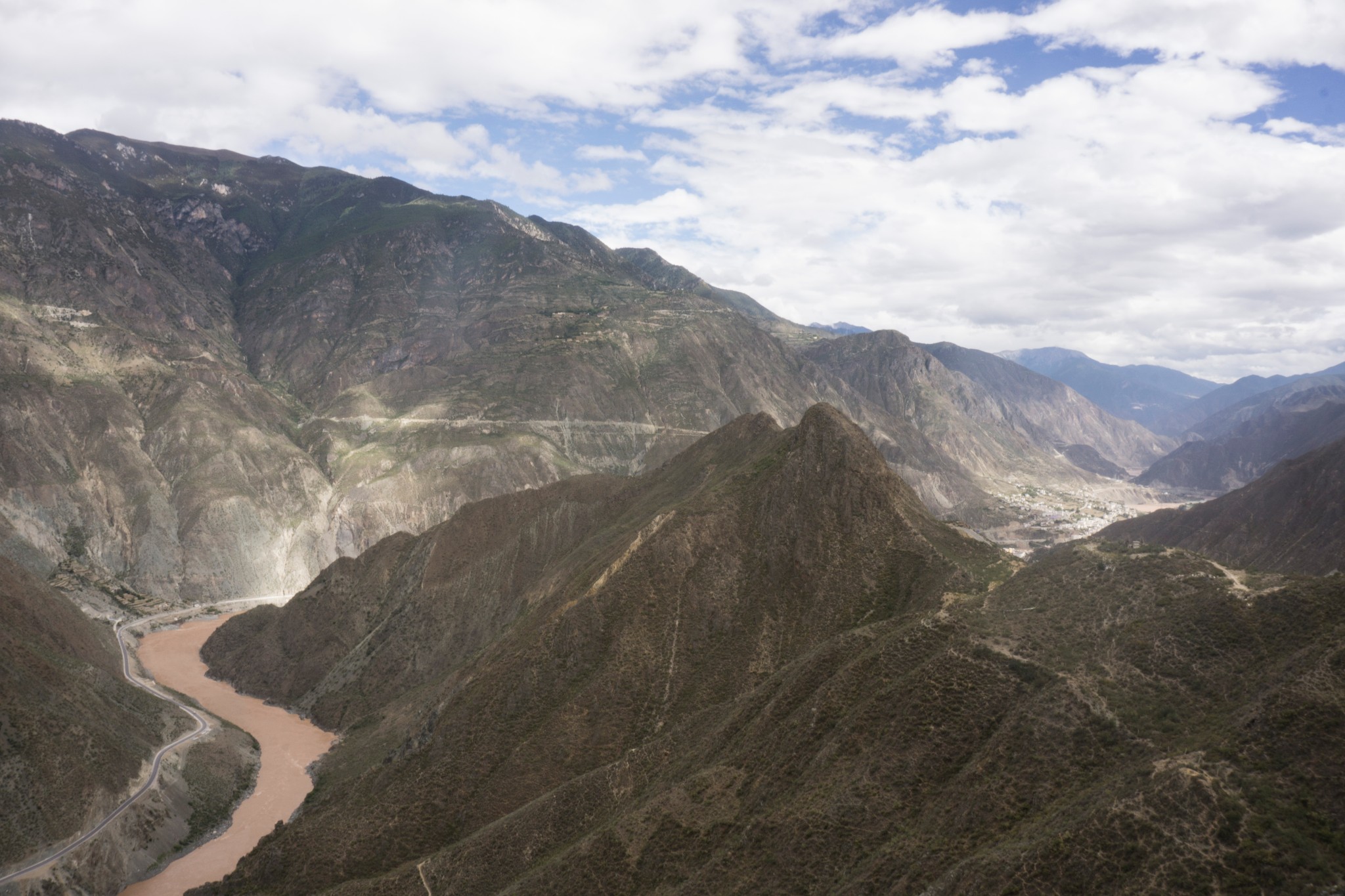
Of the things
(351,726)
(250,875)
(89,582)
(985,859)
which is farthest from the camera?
(89,582)

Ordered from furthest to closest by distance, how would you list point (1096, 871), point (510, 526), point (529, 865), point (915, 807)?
1. point (510, 526)
2. point (529, 865)
3. point (915, 807)
4. point (1096, 871)

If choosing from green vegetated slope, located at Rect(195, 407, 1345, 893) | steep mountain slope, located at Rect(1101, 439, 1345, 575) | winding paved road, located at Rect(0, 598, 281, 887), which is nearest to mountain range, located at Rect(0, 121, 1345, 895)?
green vegetated slope, located at Rect(195, 407, 1345, 893)

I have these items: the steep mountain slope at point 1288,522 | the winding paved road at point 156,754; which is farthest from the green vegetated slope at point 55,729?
the steep mountain slope at point 1288,522

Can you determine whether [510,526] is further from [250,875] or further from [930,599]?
[930,599]

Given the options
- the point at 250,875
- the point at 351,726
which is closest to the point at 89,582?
the point at 351,726

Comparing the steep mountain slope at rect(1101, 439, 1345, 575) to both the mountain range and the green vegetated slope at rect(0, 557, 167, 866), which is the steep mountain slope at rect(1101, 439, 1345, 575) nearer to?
the mountain range

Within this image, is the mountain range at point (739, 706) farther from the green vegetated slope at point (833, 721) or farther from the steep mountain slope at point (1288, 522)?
the steep mountain slope at point (1288, 522)
